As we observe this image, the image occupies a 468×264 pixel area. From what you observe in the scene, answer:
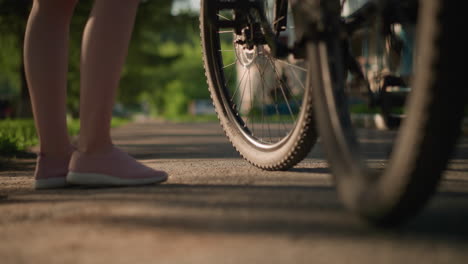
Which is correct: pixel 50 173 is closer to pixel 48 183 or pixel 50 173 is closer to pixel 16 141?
pixel 48 183

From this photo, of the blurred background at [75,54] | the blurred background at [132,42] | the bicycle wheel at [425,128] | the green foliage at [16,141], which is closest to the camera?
the bicycle wheel at [425,128]

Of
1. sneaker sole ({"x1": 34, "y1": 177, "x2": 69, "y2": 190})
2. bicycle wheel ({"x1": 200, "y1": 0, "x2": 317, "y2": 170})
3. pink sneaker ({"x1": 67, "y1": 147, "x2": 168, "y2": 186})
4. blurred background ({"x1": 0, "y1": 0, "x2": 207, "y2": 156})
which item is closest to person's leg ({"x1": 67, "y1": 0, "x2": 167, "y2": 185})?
pink sneaker ({"x1": 67, "y1": 147, "x2": 168, "y2": 186})

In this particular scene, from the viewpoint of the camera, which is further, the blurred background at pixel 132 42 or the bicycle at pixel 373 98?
the blurred background at pixel 132 42

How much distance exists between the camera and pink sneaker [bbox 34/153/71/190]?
2338 mm

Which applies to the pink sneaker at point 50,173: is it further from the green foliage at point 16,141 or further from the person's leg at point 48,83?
the green foliage at point 16,141

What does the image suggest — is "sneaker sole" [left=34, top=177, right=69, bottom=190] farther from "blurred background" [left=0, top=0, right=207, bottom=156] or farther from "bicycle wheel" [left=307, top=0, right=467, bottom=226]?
"bicycle wheel" [left=307, top=0, right=467, bottom=226]

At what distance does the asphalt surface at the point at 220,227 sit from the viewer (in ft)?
3.94

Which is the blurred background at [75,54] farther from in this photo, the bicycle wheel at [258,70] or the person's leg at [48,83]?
the person's leg at [48,83]

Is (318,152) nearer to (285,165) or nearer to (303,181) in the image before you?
(285,165)

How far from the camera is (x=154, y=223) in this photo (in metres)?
1.52

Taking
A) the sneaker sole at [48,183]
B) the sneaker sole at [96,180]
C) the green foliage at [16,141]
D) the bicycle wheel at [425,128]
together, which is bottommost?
the green foliage at [16,141]

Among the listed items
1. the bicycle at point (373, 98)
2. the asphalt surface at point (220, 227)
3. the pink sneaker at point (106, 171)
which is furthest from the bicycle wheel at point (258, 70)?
the pink sneaker at point (106, 171)

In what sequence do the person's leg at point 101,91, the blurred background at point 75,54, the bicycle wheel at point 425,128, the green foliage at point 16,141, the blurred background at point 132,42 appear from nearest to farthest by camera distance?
the bicycle wheel at point 425,128
the person's leg at point 101,91
the green foliage at point 16,141
the blurred background at point 75,54
the blurred background at point 132,42

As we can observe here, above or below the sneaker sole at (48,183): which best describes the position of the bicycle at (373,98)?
above
